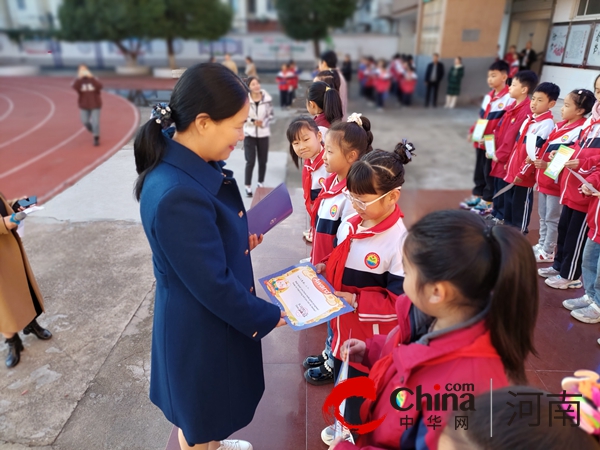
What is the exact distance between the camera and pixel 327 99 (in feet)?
10.3

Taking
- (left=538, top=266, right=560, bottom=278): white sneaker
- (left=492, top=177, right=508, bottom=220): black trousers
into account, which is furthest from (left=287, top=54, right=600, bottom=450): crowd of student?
(left=492, top=177, right=508, bottom=220): black trousers

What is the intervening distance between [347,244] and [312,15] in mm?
21650

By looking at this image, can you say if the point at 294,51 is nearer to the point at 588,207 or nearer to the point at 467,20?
the point at 467,20

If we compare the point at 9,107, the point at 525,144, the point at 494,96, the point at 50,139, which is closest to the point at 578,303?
the point at 525,144

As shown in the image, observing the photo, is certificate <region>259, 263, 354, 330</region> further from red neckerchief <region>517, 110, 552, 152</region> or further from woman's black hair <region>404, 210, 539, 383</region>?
red neckerchief <region>517, 110, 552, 152</region>

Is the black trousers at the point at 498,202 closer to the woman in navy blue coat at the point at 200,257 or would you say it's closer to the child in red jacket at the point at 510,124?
the child in red jacket at the point at 510,124

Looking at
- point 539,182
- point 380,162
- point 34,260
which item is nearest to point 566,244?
point 539,182

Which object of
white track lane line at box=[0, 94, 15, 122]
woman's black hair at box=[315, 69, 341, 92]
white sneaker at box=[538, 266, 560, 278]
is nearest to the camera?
white sneaker at box=[538, 266, 560, 278]

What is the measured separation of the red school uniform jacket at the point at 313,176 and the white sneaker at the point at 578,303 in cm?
189

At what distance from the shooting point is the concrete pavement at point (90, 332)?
2.05 m

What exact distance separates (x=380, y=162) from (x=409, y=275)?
0.76 m

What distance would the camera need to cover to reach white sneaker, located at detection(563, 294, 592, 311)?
9.20 ft

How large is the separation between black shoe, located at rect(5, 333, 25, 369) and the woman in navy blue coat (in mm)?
1646

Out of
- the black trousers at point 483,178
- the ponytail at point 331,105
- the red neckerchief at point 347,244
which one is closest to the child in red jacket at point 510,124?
the black trousers at point 483,178
